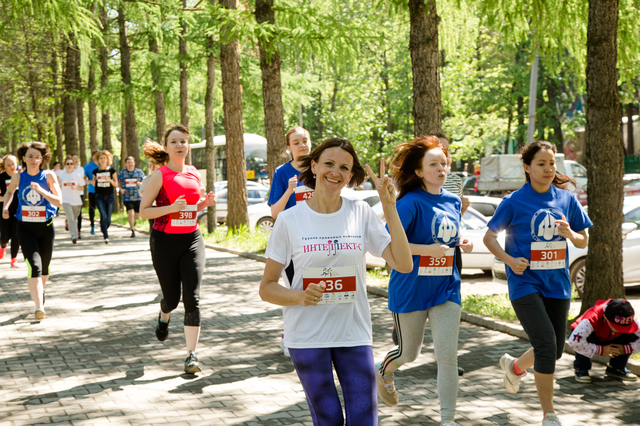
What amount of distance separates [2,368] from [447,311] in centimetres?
410

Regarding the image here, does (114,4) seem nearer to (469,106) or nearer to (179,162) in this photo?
(179,162)

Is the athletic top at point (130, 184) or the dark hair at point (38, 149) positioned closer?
the dark hair at point (38, 149)

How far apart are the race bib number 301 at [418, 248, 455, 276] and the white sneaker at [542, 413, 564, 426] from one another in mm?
1100

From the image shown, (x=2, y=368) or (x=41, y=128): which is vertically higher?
(x=41, y=128)

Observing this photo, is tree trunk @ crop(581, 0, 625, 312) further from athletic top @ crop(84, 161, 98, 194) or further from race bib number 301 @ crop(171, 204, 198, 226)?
athletic top @ crop(84, 161, 98, 194)

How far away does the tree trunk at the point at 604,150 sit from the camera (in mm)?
7652

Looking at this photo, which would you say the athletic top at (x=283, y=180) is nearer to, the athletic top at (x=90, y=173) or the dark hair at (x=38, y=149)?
the dark hair at (x=38, y=149)

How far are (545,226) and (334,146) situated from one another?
2059 millimetres

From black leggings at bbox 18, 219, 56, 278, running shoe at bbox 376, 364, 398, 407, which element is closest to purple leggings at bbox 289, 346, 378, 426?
running shoe at bbox 376, 364, 398, 407

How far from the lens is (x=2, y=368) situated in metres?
6.68

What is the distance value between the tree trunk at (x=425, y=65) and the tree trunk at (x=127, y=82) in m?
13.7

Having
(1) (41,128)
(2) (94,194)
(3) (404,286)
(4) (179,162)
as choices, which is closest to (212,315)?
(4) (179,162)

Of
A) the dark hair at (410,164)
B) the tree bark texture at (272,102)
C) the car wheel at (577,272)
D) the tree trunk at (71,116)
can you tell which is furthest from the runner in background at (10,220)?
the tree trunk at (71,116)

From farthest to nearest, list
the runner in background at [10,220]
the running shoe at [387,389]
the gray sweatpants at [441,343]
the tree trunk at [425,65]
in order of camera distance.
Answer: the runner in background at [10,220] < the tree trunk at [425,65] < the running shoe at [387,389] < the gray sweatpants at [441,343]
